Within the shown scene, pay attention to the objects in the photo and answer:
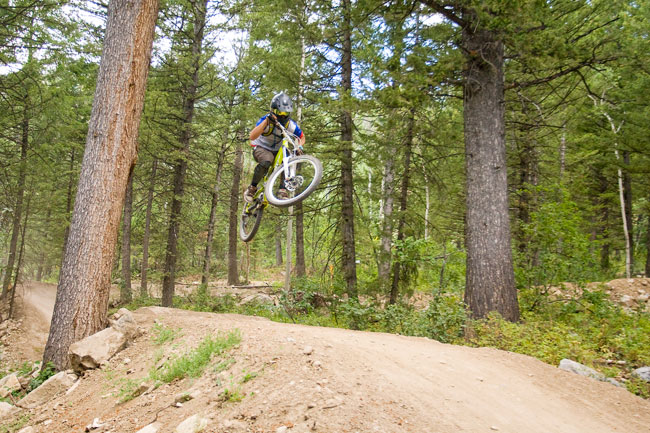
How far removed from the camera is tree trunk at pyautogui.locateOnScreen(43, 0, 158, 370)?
19.3ft

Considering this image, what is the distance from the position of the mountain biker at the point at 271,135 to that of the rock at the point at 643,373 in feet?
19.0

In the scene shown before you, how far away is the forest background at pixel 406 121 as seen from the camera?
7.16 m

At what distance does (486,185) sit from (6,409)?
8.31 meters

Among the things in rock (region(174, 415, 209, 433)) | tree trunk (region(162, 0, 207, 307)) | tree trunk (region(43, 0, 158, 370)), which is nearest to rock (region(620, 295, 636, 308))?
rock (region(174, 415, 209, 433))

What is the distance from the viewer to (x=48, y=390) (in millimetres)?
5293

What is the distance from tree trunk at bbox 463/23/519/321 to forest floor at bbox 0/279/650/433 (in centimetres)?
171

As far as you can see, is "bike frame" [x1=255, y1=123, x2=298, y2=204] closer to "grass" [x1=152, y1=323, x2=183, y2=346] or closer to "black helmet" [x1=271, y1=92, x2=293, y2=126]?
"black helmet" [x1=271, y1=92, x2=293, y2=126]

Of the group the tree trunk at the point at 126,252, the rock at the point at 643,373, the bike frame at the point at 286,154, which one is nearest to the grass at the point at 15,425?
the bike frame at the point at 286,154

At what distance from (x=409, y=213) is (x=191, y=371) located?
7615mm

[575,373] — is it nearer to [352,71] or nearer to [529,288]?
[529,288]

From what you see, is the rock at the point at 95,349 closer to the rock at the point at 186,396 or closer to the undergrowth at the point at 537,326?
the rock at the point at 186,396

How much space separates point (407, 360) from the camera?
15.2 feet

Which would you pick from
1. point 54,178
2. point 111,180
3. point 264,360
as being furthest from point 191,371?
point 54,178

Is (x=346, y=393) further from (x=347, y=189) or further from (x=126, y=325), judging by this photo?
(x=347, y=189)
